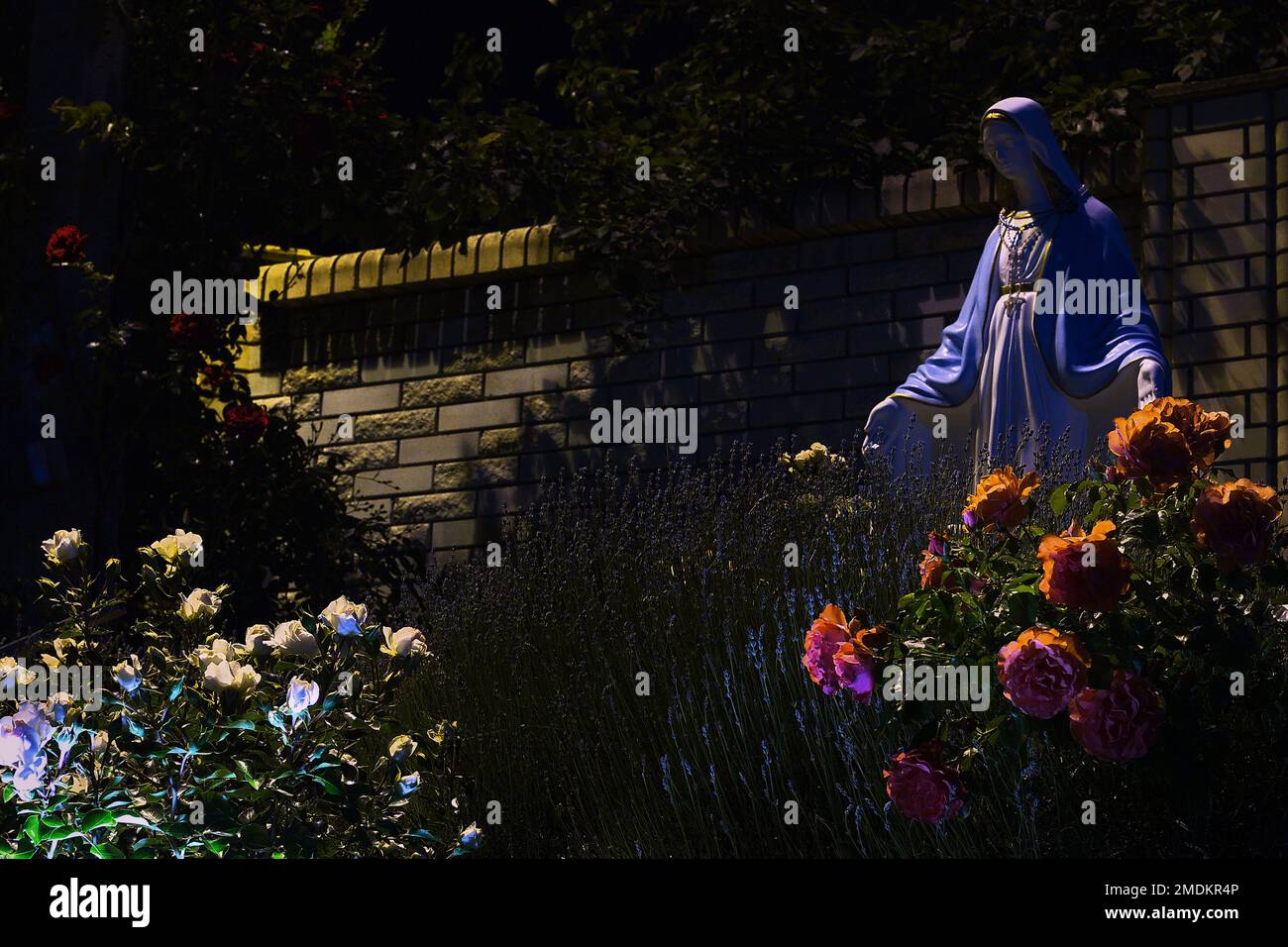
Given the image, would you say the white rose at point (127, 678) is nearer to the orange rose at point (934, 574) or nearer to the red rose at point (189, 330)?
the orange rose at point (934, 574)

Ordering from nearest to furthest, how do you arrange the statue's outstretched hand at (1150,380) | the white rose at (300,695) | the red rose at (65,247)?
the white rose at (300,695) → the statue's outstretched hand at (1150,380) → the red rose at (65,247)

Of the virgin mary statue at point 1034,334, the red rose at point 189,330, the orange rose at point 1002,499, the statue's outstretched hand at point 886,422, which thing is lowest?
the orange rose at point 1002,499

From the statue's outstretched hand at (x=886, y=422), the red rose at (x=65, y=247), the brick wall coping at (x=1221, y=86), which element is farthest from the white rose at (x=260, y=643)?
the brick wall coping at (x=1221, y=86)

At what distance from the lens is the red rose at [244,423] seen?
29.5 feet

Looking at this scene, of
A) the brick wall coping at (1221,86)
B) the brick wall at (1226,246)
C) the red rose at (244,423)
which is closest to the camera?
the brick wall at (1226,246)

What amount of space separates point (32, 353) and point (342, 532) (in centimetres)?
166

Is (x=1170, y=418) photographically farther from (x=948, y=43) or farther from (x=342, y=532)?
(x=342, y=532)

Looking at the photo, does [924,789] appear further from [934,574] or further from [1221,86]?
[1221,86]

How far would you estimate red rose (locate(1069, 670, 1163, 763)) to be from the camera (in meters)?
3.69

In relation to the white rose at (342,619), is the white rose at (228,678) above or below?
below

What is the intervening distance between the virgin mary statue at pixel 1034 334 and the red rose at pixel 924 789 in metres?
2.28

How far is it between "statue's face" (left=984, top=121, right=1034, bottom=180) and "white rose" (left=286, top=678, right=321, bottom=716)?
353 cm

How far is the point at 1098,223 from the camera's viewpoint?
630cm

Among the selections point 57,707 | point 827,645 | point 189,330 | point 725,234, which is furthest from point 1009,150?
point 189,330
